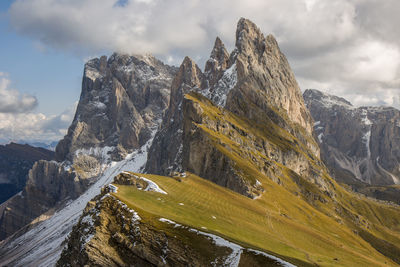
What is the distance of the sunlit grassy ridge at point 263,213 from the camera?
6450 cm

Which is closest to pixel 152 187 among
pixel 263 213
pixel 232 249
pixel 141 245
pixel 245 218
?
pixel 245 218

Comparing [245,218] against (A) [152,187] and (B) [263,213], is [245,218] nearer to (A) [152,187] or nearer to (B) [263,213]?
(B) [263,213]

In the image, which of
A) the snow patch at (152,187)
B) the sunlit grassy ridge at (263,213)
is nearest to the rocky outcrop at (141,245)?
the sunlit grassy ridge at (263,213)

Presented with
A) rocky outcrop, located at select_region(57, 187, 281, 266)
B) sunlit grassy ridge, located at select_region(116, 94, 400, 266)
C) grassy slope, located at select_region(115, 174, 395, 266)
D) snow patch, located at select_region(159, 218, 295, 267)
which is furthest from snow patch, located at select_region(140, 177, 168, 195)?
snow patch, located at select_region(159, 218, 295, 267)

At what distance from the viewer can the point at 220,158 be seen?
470 feet

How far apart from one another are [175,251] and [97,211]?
16.0m

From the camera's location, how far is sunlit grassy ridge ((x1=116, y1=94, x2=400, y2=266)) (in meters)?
64.5

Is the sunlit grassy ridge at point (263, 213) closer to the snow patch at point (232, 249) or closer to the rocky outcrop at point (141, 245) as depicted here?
the rocky outcrop at point (141, 245)

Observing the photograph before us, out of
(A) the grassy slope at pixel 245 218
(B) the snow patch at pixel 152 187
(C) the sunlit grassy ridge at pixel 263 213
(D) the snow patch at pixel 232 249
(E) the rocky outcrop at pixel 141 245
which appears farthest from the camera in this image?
(B) the snow patch at pixel 152 187

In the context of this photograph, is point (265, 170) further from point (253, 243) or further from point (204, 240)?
point (204, 240)

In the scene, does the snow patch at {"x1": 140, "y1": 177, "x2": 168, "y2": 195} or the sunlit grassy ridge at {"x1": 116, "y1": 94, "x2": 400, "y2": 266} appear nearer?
the sunlit grassy ridge at {"x1": 116, "y1": 94, "x2": 400, "y2": 266}

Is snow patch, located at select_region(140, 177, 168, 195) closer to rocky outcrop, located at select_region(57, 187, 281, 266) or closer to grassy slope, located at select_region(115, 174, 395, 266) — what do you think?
grassy slope, located at select_region(115, 174, 395, 266)

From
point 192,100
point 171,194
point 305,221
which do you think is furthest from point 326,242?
point 192,100

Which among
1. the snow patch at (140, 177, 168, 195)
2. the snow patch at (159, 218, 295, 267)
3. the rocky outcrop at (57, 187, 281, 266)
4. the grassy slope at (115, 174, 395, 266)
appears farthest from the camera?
the snow patch at (140, 177, 168, 195)
